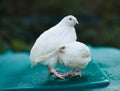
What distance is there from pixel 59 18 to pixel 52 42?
97.1 inches

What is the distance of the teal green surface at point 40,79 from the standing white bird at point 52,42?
62 millimetres

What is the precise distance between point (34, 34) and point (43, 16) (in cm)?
27

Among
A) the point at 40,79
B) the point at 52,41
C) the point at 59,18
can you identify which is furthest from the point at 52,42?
the point at 59,18

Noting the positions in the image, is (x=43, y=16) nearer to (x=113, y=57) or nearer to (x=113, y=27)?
(x=113, y=27)

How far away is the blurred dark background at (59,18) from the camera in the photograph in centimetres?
356

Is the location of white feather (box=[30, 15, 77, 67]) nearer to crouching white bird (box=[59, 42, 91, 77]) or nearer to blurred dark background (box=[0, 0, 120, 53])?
crouching white bird (box=[59, 42, 91, 77])

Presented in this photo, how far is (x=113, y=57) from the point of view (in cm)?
198

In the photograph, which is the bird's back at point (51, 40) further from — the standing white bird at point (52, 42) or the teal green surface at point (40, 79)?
the teal green surface at point (40, 79)

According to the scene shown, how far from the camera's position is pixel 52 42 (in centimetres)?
148

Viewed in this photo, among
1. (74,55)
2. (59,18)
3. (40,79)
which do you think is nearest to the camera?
(74,55)

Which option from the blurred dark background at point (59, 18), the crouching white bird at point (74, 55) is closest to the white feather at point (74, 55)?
the crouching white bird at point (74, 55)

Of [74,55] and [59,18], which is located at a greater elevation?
[59,18]

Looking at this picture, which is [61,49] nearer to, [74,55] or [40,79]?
[74,55]

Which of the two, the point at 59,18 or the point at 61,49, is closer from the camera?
the point at 61,49
